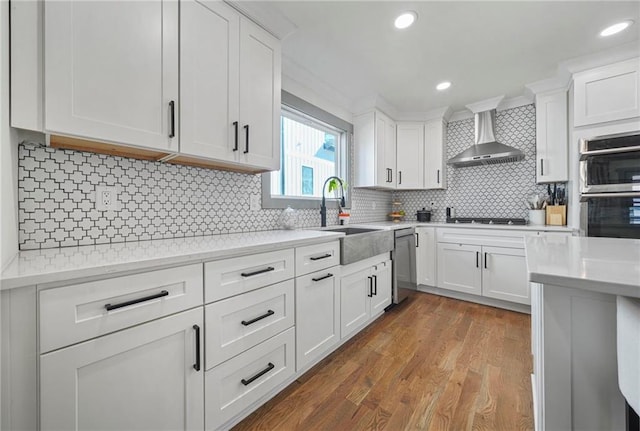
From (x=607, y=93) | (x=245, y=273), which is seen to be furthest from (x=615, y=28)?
(x=245, y=273)

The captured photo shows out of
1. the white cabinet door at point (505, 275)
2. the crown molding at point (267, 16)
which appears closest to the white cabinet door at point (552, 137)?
the white cabinet door at point (505, 275)

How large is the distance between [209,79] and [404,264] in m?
2.58

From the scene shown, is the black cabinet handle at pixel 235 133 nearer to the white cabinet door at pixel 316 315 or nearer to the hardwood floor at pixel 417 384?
the white cabinet door at pixel 316 315

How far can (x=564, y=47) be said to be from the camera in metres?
2.19

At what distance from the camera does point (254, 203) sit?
2.12 meters

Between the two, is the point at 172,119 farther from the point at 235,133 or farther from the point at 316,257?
the point at 316,257

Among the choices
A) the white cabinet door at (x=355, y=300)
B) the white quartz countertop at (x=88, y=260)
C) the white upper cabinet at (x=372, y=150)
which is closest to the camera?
the white quartz countertop at (x=88, y=260)

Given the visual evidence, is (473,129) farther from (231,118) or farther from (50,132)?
(50,132)

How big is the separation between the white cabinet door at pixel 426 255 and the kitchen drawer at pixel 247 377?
232 cm

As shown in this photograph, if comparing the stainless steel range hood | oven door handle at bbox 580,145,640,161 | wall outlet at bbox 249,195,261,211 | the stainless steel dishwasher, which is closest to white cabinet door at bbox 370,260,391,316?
the stainless steel dishwasher

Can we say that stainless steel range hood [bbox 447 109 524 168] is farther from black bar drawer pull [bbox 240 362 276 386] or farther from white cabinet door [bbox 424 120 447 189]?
black bar drawer pull [bbox 240 362 276 386]

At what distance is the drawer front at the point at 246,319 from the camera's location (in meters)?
1.17

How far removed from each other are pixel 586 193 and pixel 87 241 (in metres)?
3.72

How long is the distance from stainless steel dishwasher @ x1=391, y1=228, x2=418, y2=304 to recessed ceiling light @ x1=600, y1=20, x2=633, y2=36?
226 cm
